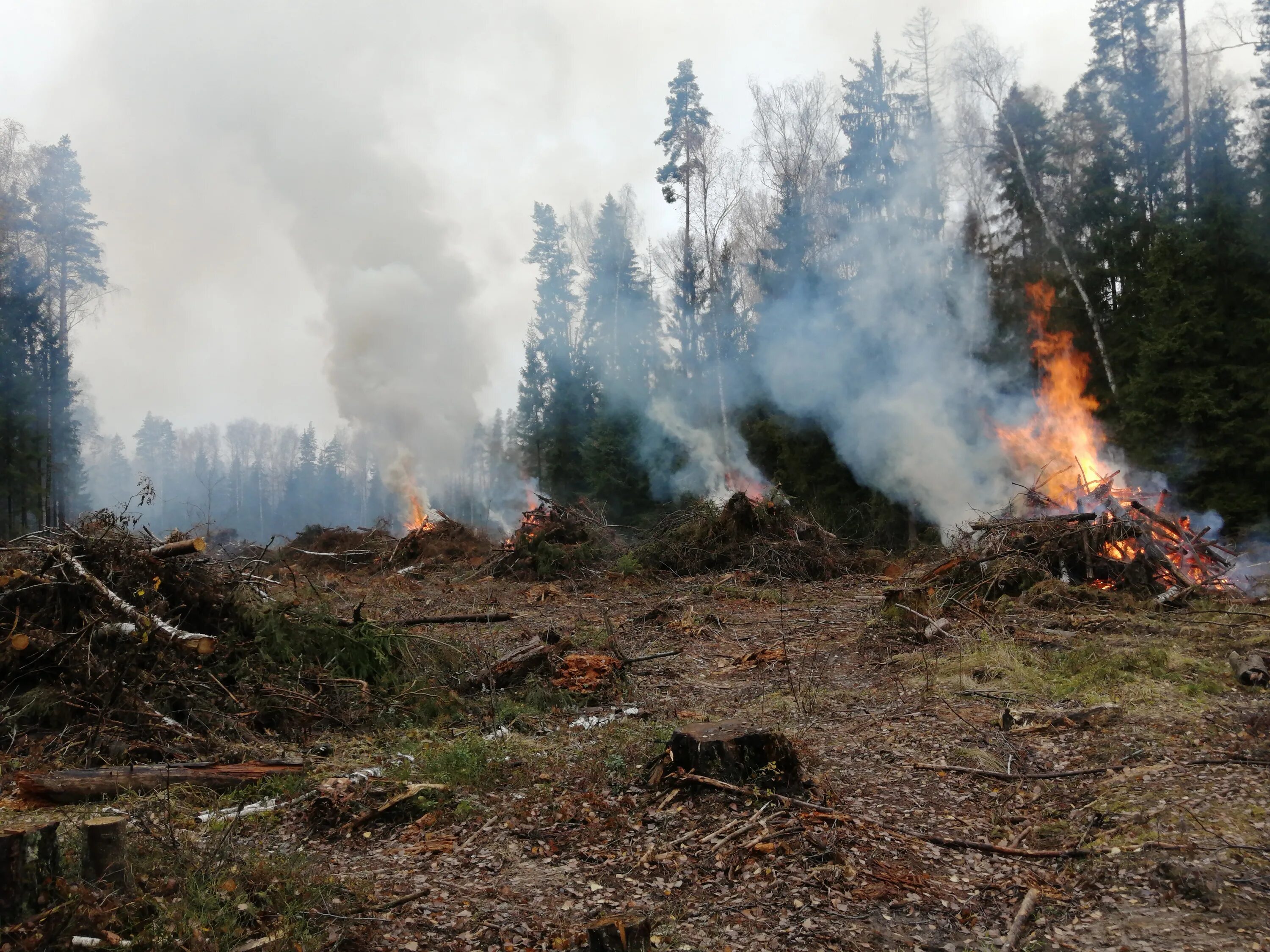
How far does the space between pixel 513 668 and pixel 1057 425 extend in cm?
1378

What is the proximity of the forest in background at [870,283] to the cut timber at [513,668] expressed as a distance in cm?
1385

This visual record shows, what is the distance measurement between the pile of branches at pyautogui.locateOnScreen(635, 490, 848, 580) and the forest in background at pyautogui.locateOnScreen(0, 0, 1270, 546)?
400 cm

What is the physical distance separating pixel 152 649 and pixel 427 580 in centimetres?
1126

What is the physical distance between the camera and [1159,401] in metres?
15.8

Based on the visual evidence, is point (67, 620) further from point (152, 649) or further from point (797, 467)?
point (797, 467)

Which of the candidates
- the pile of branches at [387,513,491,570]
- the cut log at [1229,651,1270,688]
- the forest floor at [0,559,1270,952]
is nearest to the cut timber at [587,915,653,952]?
the forest floor at [0,559,1270,952]

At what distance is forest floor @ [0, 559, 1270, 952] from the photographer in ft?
10.1

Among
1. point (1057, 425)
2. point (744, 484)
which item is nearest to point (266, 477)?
point (744, 484)

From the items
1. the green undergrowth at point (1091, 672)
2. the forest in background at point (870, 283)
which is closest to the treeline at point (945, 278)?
the forest in background at point (870, 283)

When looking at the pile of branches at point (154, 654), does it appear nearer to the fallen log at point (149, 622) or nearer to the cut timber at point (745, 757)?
the fallen log at point (149, 622)

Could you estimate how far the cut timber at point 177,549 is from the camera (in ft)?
20.8

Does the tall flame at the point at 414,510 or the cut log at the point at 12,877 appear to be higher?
the tall flame at the point at 414,510

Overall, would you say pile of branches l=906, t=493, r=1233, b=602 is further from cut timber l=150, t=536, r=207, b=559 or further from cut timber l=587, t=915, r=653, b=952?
cut timber l=150, t=536, r=207, b=559

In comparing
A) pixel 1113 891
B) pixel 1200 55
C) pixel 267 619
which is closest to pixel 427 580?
pixel 267 619
